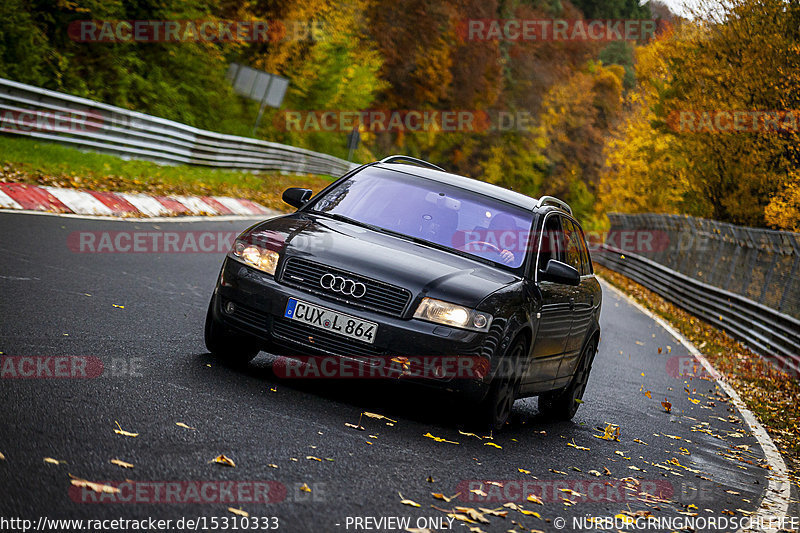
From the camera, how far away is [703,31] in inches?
1303

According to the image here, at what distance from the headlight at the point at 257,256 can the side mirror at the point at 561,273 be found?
6.85ft

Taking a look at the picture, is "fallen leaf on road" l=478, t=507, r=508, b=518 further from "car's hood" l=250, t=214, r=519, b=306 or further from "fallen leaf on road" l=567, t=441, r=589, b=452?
"fallen leaf on road" l=567, t=441, r=589, b=452

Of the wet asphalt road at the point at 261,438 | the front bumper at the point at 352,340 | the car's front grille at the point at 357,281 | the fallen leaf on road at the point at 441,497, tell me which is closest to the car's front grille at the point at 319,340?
the front bumper at the point at 352,340

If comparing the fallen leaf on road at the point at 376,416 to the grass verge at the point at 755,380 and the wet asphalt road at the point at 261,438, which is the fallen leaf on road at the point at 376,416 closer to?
the wet asphalt road at the point at 261,438

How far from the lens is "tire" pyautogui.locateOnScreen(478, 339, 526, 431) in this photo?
746 centimetres

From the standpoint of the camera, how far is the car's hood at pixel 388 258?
23.7ft

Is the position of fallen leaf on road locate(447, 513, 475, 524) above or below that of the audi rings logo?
below

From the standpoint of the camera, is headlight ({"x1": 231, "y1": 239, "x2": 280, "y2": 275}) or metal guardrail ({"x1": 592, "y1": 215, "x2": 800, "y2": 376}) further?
metal guardrail ({"x1": 592, "y1": 215, "x2": 800, "y2": 376})

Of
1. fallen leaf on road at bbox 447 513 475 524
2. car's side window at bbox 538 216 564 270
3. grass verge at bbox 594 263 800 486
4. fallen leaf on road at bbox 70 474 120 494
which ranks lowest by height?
grass verge at bbox 594 263 800 486

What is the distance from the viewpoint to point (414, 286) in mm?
7195

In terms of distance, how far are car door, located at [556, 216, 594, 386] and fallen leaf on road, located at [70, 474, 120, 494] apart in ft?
16.8

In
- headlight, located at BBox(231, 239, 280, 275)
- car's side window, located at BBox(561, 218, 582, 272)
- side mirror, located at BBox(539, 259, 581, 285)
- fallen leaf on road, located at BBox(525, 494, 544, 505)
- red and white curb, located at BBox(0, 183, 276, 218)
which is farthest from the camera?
red and white curb, located at BBox(0, 183, 276, 218)

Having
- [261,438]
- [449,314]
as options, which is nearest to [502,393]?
[449,314]

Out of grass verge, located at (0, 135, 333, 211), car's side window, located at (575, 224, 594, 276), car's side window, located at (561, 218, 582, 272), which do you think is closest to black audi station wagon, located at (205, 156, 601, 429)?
car's side window, located at (561, 218, 582, 272)
